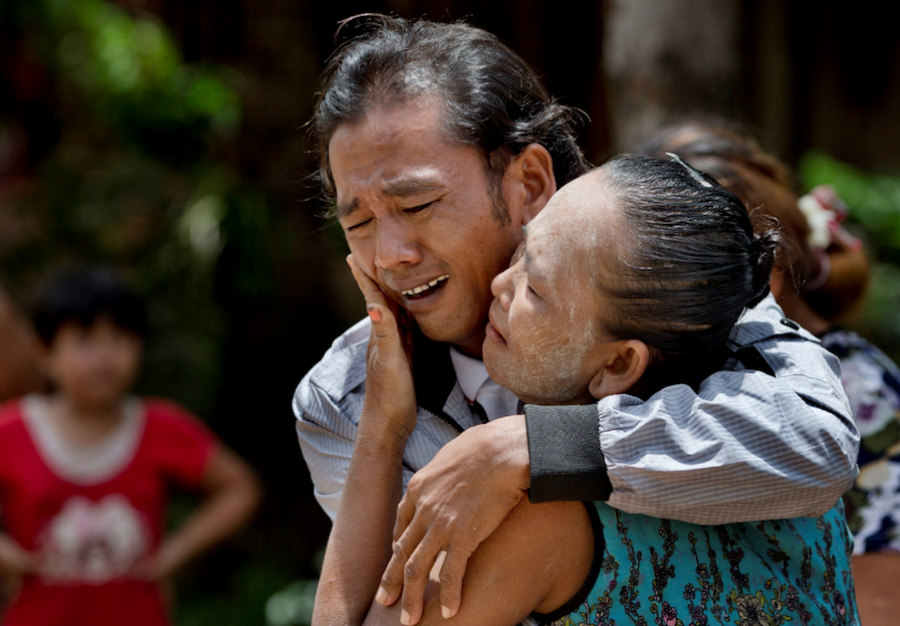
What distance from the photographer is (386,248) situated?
71.6 inches

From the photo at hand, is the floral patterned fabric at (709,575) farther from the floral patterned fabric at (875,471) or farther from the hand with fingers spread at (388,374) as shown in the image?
the floral patterned fabric at (875,471)

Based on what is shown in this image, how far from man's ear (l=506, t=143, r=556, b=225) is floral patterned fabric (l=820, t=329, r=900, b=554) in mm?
1094

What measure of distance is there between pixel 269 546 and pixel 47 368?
2495 millimetres

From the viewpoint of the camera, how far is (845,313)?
271cm

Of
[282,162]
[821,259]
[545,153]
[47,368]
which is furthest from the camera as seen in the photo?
[282,162]

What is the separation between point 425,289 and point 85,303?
98.4 inches

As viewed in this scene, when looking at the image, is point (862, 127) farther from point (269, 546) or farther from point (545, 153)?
point (545, 153)

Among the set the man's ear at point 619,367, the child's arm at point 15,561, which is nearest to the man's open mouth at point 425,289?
the man's ear at point 619,367

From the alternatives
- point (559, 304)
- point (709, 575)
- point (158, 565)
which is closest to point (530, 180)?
point (559, 304)

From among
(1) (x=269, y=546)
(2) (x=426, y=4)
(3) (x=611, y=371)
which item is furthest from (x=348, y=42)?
(1) (x=269, y=546)

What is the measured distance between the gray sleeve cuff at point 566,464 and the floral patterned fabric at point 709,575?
8 centimetres

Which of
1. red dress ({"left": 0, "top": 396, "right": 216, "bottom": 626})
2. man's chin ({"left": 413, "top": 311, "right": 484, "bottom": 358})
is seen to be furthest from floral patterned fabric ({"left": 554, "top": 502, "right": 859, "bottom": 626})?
red dress ({"left": 0, "top": 396, "right": 216, "bottom": 626})

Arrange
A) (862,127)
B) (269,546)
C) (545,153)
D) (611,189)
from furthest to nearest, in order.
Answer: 1. (862,127)
2. (269,546)
3. (545,153)
4. (611,189)

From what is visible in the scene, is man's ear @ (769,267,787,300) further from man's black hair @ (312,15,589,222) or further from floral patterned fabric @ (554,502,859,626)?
floral patterned fabric @ (554,502,859,626)
